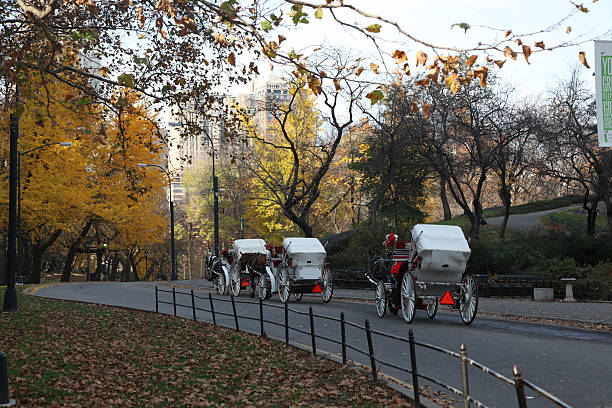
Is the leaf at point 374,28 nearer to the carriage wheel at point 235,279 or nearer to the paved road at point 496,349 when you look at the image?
the paved road at point 496,349

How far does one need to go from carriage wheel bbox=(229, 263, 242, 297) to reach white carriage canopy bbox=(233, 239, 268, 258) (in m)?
0.52

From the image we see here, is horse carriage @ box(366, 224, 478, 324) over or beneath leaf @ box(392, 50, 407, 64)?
beneath

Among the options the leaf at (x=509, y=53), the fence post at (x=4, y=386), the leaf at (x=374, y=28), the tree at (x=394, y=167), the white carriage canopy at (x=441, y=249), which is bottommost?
the fence post at (x=4, y=386)

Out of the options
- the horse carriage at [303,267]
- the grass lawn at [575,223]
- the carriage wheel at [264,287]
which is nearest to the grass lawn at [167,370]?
the horse carriage at [303,267]

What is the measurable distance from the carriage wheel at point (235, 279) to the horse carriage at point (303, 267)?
13.8ft

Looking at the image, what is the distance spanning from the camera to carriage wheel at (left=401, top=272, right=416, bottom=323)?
17781 mm

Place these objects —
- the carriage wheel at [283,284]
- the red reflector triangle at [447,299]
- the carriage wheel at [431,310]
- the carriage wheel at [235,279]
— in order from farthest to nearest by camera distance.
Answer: the carriage wheel at [235,279] → the carriage wheel at [283,284] → the carriage wheel at [431,310] → the red reflector triangle at [447,299]

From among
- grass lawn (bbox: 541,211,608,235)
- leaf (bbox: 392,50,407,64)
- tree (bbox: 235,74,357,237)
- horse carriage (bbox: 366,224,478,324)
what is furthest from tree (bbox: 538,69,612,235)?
leaf (bbox: 392,50,407,64)

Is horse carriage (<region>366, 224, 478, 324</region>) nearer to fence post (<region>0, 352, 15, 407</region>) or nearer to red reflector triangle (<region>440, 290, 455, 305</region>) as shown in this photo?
red reflector triangle (<region>440, 290, 455, 305</region>)

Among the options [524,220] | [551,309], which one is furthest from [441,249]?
[524,220]

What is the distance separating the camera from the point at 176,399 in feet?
31.5

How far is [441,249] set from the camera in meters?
17.3

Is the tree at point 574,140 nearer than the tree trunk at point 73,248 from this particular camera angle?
Yes

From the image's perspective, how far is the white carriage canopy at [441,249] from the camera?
1727cm
